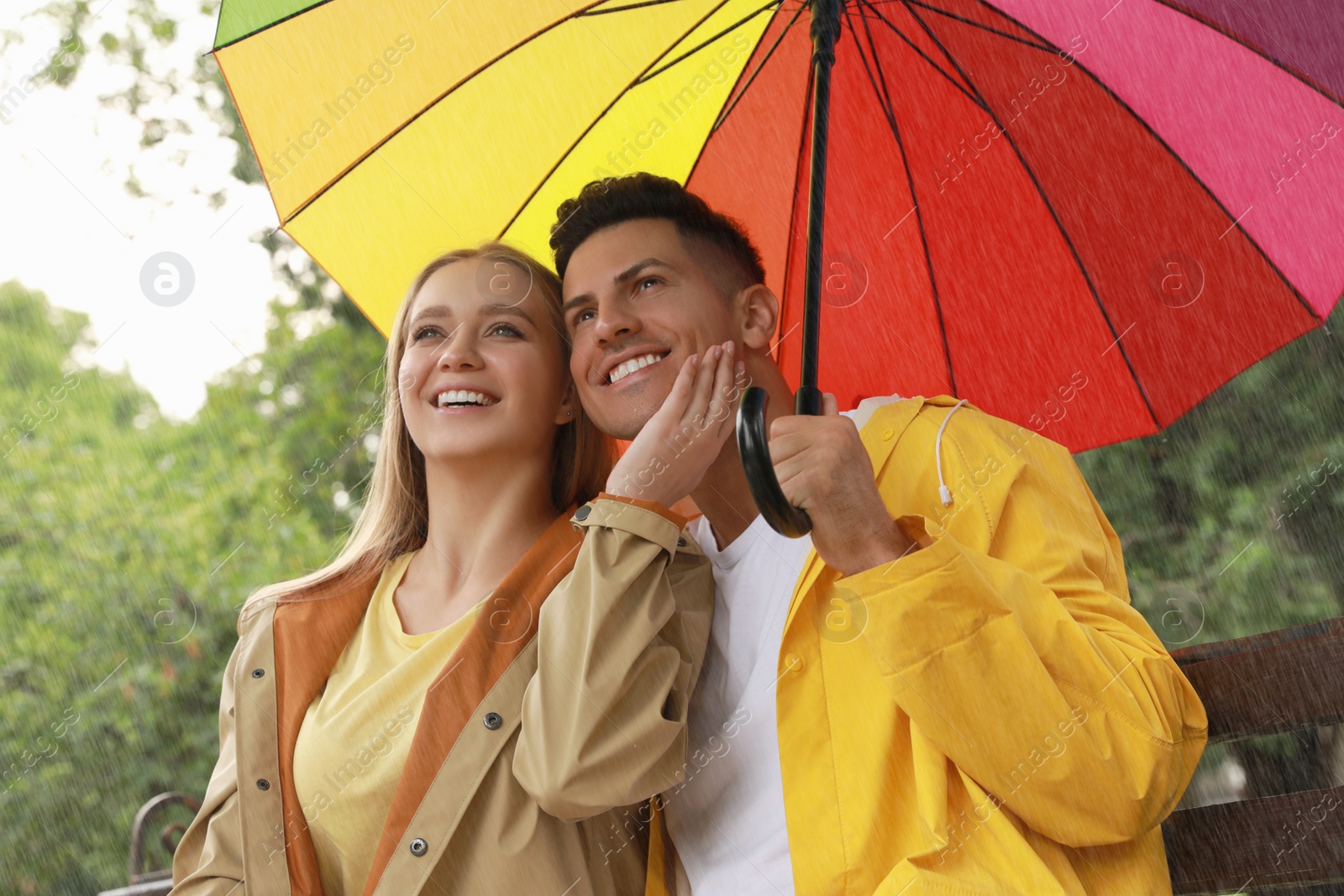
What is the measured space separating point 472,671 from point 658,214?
1101 millimetres

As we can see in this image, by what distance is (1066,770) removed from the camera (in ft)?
5.76

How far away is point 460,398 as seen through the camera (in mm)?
Answer: 2613

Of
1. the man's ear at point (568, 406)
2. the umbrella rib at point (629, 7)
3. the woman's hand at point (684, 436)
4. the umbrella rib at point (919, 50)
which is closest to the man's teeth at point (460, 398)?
the man's ear at point (568, 406)

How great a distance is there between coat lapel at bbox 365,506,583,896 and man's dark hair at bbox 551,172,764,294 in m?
0.71

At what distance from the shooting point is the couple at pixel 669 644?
181 centimetres

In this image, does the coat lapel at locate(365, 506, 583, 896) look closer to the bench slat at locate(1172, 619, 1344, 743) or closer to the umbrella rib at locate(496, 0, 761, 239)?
the umbrella rib at locate(496, 0, 761, 239)

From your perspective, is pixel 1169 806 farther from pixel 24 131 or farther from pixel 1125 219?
pixel 24 131

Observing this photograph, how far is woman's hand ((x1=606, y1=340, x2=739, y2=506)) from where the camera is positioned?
7.44 feet

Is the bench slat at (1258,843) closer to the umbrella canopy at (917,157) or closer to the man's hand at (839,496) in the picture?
the umbrella canopy at (917,157)

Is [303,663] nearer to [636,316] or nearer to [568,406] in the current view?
[568,406]

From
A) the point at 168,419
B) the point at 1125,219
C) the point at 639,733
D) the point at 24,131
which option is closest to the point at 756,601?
Result: the point at 639,733

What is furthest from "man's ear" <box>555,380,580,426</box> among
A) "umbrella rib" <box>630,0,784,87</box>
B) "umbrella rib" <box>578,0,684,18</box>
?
"umbrella rib" <box>578,0,684,18</box>

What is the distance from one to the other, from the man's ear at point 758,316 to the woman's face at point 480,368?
0.43 metres

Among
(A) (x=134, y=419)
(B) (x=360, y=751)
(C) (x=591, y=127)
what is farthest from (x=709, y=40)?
(A) (x=134, y=419)
